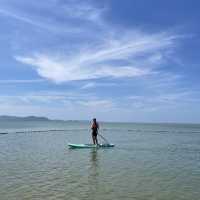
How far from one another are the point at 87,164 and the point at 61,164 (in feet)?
5.08

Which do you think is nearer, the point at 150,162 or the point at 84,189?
the point at 84,189

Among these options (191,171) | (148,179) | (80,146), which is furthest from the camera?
(80,146)

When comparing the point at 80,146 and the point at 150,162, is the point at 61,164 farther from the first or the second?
the point at 80,146

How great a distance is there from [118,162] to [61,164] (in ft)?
11.7

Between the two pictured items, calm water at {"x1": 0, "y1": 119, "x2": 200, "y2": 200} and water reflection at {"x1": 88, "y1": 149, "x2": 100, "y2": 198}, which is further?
water reflection at {"x1": 88, "y1": 149, "x2": 100, "y2": 198}

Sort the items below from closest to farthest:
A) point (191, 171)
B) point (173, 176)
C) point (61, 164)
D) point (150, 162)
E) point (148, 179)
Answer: point (148, 179) < point (173, 176) < point (191, 171) < point (61, 164) < point (150, 162)

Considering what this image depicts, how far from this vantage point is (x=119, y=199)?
13.3 meters

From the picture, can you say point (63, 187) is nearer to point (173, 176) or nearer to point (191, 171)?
point (173, 176)

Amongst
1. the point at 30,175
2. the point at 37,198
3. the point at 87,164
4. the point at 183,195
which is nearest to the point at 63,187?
the point at 37,198

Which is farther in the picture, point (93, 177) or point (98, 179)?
point (93, 177)

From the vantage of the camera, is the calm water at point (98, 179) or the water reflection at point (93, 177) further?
the water reflection at point (93, 177)

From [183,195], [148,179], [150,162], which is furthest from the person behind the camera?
[150,162]

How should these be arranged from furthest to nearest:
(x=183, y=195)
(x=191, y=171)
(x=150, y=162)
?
(x=150, y=162) → (x=191, y=171) → (x=183, y=195)

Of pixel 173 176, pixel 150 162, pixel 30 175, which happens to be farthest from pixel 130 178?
pixel 150 162
